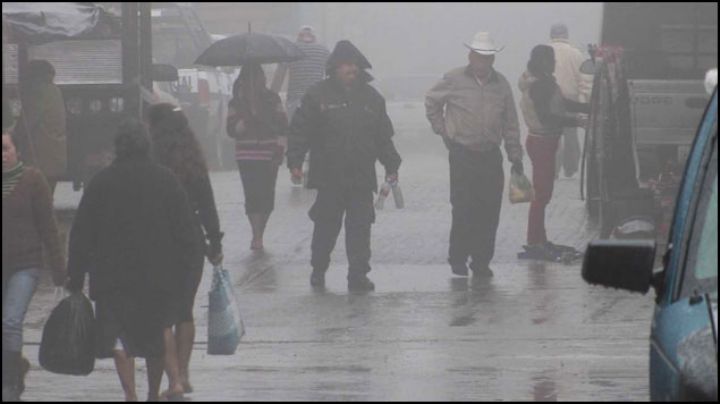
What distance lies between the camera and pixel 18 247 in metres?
9.62

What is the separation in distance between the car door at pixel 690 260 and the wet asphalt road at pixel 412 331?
392cm

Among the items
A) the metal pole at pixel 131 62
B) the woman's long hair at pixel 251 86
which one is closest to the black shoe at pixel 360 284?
the woman's long hair at pixel 251 86

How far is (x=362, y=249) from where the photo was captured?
14.1m

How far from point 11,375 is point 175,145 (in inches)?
60.0

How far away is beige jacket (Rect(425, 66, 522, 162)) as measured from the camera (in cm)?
1475

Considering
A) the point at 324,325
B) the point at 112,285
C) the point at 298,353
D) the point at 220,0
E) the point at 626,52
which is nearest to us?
the point at 112,285

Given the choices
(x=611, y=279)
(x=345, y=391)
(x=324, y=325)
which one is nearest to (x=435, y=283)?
(x=324, y=325)

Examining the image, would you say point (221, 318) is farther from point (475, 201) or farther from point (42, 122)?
point (42, 122)

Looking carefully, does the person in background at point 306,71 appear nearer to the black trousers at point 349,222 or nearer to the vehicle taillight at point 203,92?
the vehicle taillight at point 203,92

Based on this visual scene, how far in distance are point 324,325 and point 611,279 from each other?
699 cm

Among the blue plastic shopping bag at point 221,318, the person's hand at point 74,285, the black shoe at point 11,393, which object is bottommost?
the black shoe at point 11,393

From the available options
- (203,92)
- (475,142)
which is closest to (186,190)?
(475,142)

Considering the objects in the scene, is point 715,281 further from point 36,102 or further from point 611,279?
point 36,102

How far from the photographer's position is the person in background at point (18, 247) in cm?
963
